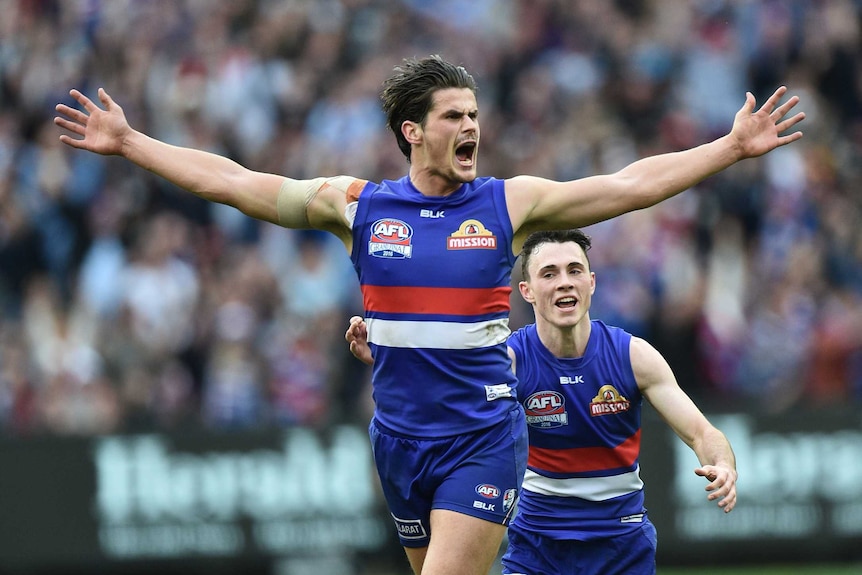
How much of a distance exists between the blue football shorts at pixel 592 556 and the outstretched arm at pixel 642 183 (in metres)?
1.81

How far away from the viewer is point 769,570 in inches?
554

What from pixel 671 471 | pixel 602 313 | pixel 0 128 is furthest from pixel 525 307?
pixel 0 128

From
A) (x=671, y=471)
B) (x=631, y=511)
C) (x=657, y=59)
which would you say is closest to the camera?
(x=631, y=511)

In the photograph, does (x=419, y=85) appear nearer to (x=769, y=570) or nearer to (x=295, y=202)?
(x=295, y=202)

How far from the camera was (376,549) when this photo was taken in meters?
14.1

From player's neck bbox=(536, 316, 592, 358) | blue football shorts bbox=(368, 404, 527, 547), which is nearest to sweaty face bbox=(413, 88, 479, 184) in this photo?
Answer: blue football shorts bbox=(368, 404, 527, 547)

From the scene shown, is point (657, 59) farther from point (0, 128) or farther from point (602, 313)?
point (0, 128)

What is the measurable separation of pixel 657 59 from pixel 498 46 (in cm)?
194

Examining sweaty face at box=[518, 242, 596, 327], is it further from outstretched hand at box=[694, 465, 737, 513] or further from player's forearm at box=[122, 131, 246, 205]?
player's forearm at box=[122, 131, 246, 205]

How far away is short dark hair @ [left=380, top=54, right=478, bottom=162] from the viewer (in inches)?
280

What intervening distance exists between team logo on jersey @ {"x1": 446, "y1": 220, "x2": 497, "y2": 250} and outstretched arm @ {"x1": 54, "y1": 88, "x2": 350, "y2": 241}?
0.55 metres

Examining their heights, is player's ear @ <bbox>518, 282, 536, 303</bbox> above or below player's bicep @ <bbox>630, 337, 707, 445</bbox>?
above

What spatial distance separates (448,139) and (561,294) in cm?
129

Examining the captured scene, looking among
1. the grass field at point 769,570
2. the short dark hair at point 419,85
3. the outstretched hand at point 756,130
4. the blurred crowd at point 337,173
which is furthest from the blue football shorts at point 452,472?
the grass field at point 769,570
